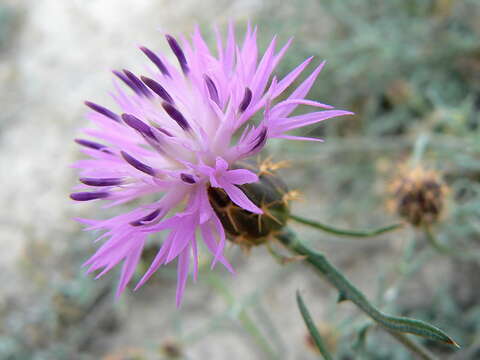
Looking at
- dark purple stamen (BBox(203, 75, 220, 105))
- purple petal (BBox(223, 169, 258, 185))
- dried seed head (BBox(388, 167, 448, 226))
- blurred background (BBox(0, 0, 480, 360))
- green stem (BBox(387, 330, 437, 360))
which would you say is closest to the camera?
purple petal (BBox(223, 169, 258, 185))

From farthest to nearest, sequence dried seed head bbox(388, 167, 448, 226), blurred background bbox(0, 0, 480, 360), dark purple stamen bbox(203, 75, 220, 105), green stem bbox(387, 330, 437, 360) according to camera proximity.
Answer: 1. blurred background bbox(0, 0, 480, 360)
2. dried seed head bbox(388, 167, 448, 226)
3. green stem bbox(387, 330, 437, 360)
4. dark purple stamen bbox(203, 75, 220, 105)

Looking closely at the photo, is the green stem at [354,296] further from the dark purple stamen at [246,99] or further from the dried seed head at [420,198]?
the dried seed head at [420,198]

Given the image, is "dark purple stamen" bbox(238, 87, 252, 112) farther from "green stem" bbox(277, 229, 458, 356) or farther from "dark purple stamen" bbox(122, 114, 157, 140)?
"green stem" bbox(277, 229, 458, 356)

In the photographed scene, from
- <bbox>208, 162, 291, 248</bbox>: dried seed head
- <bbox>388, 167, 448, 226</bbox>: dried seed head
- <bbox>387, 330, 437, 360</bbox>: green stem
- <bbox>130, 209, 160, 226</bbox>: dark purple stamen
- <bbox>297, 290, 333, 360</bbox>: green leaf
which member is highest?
<bbox>130, 209, 160, 226</bbox>: dark purple stamen

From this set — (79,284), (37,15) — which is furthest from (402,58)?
(37,15)

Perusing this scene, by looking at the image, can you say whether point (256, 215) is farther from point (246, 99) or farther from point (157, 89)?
point (157, 89)

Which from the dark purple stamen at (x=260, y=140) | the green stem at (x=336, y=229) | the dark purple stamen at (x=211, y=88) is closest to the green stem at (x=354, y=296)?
the green stem at (x=336, y=229)

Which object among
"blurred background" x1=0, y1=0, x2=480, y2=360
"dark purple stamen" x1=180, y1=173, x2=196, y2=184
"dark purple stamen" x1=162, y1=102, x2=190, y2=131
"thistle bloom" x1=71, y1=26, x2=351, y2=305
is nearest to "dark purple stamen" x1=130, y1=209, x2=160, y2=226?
"thistle bloom" x1=71, y1=26, x2=351, y2=305
